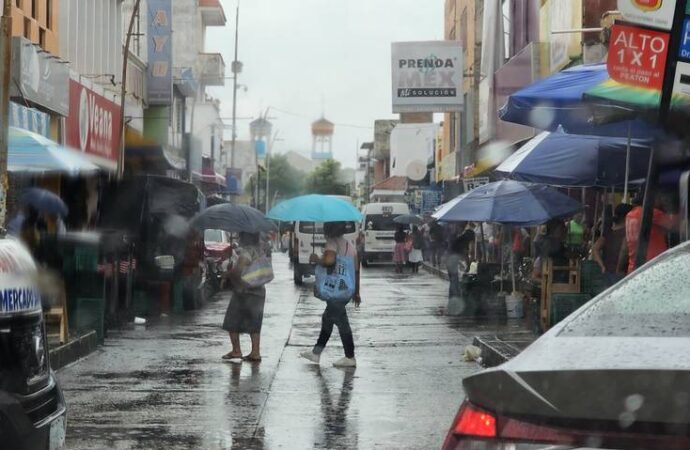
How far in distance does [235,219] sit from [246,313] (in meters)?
3.13

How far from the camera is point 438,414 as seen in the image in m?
9.37

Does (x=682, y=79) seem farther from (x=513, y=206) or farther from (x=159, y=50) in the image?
(x=159, y=50)

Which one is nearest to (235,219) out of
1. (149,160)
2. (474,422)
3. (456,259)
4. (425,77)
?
(456,259)

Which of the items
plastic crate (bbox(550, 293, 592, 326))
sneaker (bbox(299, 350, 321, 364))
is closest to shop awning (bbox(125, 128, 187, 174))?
sneaker (bbox(299, 350, 321, 364))

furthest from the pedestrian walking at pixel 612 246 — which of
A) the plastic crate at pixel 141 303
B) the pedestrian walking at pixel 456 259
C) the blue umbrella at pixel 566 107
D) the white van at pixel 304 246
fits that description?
the white van at pixel 304 246

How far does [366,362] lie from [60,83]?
11.6 metres

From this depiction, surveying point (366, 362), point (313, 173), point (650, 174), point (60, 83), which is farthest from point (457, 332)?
point (313, 173)

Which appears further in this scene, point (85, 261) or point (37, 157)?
point (85, 261)

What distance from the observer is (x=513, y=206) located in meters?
16.5

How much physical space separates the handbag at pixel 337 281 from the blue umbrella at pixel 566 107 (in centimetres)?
241

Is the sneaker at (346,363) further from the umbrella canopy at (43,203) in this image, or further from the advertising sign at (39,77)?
the advertising sign at (39,77)

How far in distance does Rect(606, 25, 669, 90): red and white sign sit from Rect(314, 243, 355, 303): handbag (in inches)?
173

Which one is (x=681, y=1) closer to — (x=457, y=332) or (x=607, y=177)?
(x=607, y=177)

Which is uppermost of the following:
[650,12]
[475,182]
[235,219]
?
[650,12]
